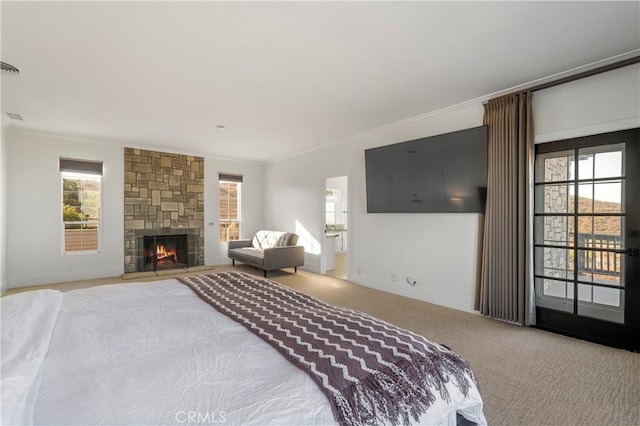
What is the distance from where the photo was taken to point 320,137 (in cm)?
548

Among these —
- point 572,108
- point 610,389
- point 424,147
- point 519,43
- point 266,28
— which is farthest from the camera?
point 424,147

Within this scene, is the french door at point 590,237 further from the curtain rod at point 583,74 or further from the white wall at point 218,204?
the white wall at point 218,204

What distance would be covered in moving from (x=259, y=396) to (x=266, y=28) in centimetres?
242

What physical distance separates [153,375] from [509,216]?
360cm

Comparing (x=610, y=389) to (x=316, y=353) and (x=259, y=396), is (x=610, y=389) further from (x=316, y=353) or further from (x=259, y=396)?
(x=259, y=396)

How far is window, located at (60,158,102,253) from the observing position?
212 inches

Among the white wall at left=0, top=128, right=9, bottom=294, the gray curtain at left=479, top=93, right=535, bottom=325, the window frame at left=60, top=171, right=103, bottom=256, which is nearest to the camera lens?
the gray curtain at left=479, top=93, right=535, bottom=325

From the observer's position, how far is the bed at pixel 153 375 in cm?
88

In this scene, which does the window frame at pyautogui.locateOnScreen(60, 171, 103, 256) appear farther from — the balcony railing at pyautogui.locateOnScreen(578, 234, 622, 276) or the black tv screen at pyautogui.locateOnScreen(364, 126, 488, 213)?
the balcony railing at pyautogui.locateOnScreen(578, 234, 622, 276)

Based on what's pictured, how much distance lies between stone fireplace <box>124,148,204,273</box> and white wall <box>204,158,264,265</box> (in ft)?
0.52

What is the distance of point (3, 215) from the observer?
4629 mm

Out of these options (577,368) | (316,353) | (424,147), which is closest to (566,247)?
(577,368)

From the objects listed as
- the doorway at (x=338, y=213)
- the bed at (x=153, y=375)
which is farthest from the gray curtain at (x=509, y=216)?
the doorway at (x=338, y=213)

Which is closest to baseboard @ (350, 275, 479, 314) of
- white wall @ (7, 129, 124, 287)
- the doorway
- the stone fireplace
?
the doorway
